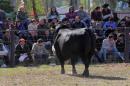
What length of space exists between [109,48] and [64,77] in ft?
16.4

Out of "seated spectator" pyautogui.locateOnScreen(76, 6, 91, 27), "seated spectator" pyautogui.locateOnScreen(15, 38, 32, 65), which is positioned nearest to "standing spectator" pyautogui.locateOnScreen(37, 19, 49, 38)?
"seated spectator" pyautogui.locateOnScreen(15, 38, 32, 65)

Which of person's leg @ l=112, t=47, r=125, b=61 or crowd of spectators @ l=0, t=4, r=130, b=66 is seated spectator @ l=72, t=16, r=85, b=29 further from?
person's leg @ l=112, t=47, r=125, b=61

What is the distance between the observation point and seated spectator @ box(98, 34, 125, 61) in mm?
19359

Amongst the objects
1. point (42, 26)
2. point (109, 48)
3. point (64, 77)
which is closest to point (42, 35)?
point (42, 26)

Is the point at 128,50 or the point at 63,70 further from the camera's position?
the point at 128,50

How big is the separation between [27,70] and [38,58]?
2391mm

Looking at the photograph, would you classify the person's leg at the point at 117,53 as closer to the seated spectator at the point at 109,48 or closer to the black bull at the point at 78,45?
the seated spectator at the point at 109,48

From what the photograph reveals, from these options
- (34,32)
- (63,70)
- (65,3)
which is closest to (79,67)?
(63,70)

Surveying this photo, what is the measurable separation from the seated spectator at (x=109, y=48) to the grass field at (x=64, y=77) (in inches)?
46.4

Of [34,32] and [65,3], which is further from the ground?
[34,32]

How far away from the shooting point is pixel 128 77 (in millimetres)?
14883

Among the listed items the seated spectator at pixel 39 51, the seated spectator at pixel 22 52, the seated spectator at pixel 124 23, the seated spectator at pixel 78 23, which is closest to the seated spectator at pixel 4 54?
the seated spectator at pixel 22 52

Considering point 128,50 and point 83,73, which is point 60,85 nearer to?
point 83,73

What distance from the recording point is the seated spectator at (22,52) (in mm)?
19016
